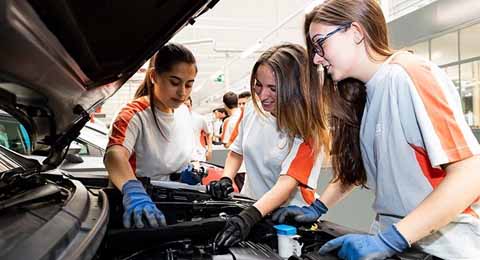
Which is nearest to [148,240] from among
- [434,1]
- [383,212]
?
[383,212]

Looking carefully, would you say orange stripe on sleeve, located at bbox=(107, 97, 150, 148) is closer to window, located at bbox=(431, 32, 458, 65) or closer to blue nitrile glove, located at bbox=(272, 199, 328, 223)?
blue nitrile glove, located at bbox=(272, 199, 328, 223)

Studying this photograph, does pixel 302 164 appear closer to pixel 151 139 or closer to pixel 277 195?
pixel 277 195

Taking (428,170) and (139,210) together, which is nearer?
(428,170)

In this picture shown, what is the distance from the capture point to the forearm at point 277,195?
4.45 ft

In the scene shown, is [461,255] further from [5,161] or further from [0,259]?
[5,161]

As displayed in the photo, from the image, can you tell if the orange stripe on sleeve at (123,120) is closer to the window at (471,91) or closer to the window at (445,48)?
the window at (445,48)

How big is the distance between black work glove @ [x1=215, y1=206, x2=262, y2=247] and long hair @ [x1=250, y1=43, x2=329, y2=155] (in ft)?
1.29

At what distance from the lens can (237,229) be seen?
1.15 metres

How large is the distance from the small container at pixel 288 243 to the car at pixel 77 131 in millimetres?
26

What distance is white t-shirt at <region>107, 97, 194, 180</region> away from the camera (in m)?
1.64

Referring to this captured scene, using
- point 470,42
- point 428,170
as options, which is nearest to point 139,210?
point 428,170

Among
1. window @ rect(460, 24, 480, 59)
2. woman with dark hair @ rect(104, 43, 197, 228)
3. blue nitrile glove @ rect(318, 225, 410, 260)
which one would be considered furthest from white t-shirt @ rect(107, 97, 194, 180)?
window @ rect(460, 24, 480, 59)

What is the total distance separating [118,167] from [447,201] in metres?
1.09

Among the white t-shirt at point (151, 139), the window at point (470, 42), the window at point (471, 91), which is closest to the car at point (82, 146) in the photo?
the white t-shirt at point (151, 139)
